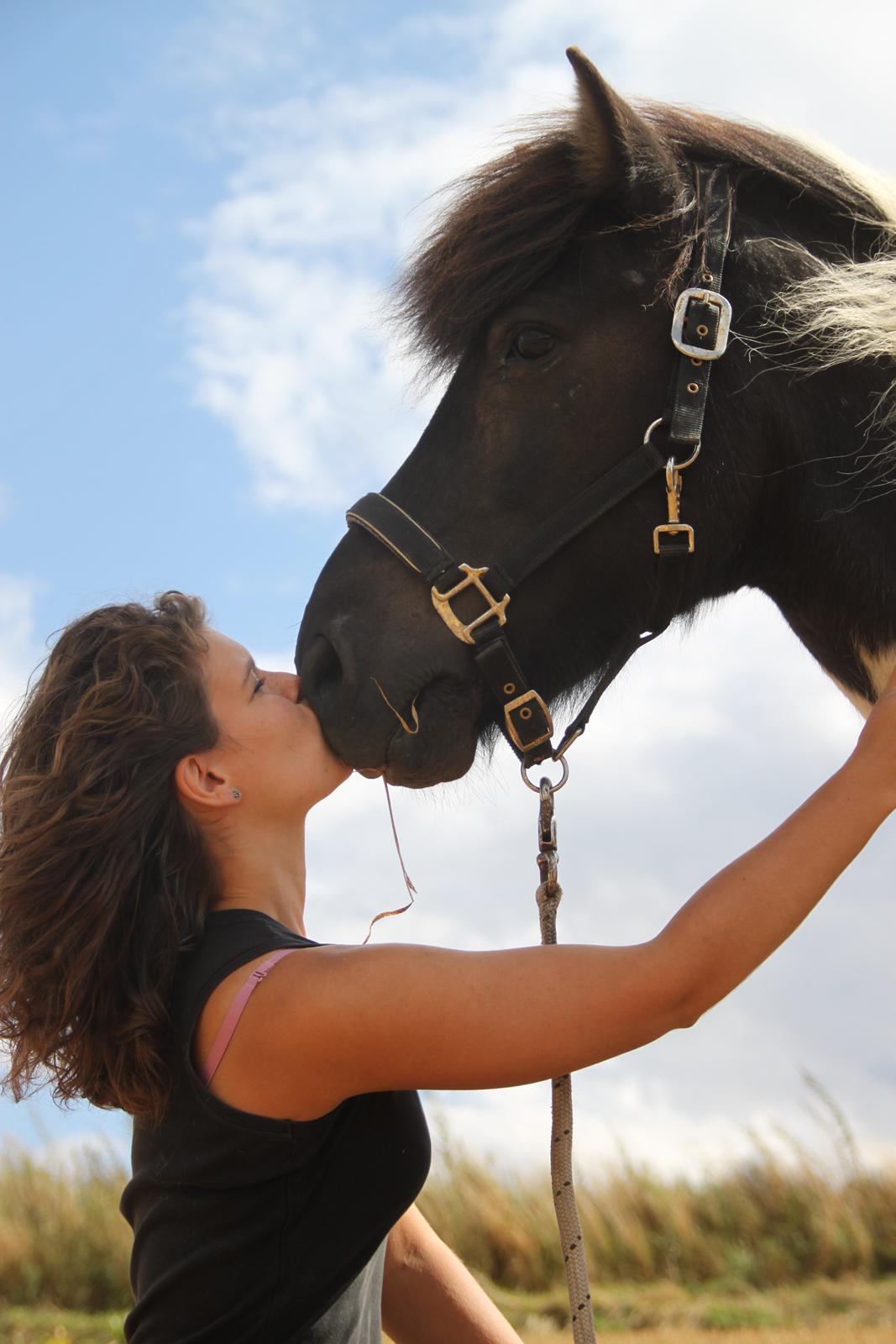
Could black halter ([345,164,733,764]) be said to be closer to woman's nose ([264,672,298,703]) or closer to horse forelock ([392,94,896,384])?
horse forelock ([392,94,896,384])

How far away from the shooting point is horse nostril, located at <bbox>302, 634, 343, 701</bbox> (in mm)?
2377

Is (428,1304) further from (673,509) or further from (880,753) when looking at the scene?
(673,509)

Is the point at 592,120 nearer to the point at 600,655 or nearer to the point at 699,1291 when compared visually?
the point at 600,655

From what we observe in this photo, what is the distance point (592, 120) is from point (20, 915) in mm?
1783

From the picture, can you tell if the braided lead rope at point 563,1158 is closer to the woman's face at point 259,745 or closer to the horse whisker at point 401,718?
the horse whisker at point 401,718

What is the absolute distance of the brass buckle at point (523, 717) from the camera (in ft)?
8.04

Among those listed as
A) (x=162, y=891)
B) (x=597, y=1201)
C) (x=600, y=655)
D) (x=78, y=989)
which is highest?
(x=600, y=655)

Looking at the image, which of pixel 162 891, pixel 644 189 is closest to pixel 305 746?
pixel 162 891

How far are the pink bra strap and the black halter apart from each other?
2.65 feet

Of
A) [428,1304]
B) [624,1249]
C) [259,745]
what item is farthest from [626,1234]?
[259,745]

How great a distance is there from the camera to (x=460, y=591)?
2408mm

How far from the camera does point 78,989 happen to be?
195cm

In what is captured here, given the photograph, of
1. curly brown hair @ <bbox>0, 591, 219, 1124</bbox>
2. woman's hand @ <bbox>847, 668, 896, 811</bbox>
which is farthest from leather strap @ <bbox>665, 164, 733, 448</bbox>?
curly brown hair @ <bbox>0, 591, 219, 1124</bbox>

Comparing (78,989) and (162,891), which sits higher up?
(162,891)
